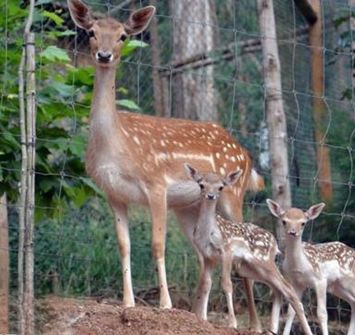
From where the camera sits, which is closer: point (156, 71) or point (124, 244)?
point (124, 244)

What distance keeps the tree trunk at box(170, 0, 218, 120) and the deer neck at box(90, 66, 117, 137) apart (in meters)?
4.24

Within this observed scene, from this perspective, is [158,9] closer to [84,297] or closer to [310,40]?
[310,40]

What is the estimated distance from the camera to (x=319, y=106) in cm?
1094

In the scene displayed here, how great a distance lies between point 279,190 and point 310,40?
2.16 meters

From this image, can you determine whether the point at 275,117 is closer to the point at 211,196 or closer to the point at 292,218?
the point at 292,218

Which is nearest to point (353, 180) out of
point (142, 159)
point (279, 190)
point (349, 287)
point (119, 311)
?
point (279, 190)

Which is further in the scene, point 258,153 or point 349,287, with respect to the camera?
point 258,153

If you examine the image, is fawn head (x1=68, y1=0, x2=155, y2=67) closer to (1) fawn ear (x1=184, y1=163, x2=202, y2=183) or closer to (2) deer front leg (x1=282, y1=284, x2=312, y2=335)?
(1) fawn ear (x1=184, y1=163, x2=202, y2=183)

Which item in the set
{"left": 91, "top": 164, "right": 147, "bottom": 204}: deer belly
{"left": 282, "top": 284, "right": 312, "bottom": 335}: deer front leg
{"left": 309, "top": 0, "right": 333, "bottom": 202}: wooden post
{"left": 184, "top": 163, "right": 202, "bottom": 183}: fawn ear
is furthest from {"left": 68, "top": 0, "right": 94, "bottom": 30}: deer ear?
{"left": 309, "top": 0, "right": 333, "bottom": 202}: wooden post

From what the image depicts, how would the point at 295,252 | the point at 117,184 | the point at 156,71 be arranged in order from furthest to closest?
the point at 156,71, the point at 295,252, the point at 117,184

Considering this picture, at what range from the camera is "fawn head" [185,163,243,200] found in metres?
8.45

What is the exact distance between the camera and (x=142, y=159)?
336 inches

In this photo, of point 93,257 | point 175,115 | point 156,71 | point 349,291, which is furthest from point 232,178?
point 175,115

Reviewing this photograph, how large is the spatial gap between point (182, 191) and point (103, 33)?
3.69ft
